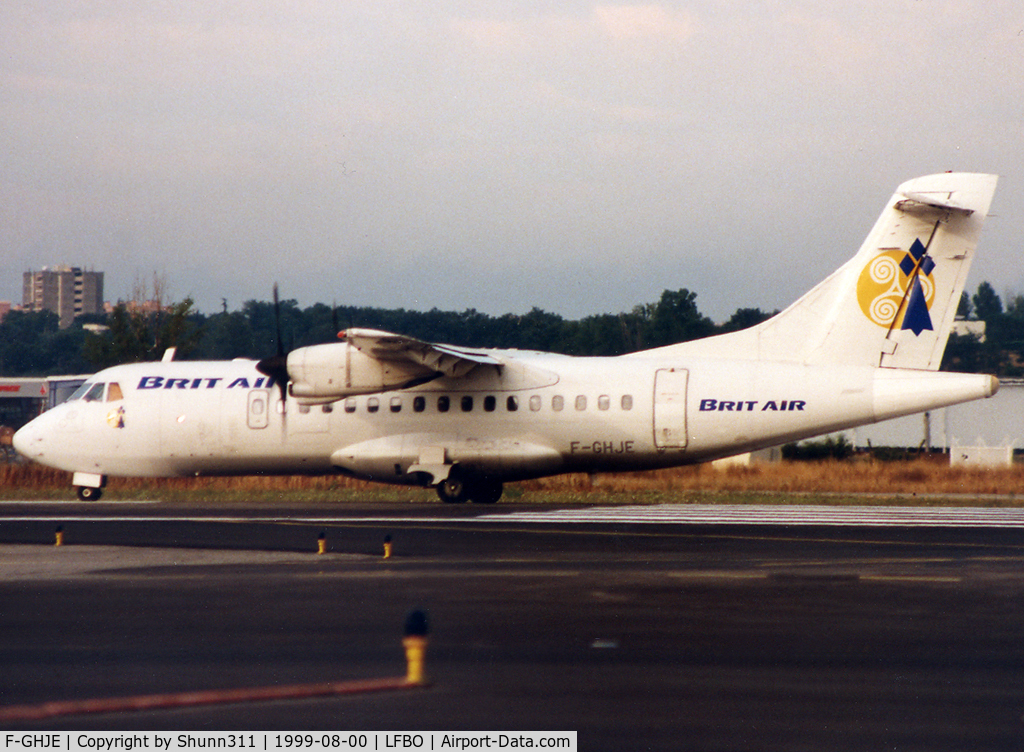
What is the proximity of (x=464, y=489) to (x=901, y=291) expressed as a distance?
11008 mm

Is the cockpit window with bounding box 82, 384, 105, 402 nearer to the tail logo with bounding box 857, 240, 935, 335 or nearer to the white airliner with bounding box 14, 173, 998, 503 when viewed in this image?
the white airliner with bounding box 14, 173, 998, 503

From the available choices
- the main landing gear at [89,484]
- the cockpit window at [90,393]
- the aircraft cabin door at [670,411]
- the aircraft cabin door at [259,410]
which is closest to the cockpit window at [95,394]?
the cockpit window at [90,393]

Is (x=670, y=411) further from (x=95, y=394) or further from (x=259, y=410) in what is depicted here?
(x=95, y=394)

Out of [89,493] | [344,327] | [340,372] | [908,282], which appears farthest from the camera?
[344,327]

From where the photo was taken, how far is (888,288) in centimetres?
2345

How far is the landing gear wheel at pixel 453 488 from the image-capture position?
2616 cm

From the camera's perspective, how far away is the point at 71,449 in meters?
28.3

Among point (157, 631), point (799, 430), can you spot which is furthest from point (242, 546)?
point (799, 430)

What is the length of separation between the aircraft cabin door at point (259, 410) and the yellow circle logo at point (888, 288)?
14.4 meters

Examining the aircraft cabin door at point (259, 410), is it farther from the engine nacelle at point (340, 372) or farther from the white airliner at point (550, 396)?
the engine nacelle at point (340, 372)

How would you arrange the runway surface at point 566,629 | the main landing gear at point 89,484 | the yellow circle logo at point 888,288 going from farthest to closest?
the main landing gear at point 89,484, the yellow circle logo at point 888,288, the runway surface at point 566,629

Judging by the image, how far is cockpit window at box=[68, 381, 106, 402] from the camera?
28.4m

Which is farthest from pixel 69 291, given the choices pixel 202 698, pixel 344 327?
pixel 202 698

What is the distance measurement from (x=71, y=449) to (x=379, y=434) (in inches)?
332
